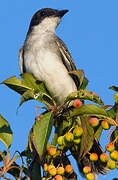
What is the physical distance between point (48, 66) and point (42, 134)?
2.69 metres

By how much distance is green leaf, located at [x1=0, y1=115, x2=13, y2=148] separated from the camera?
4.16 metres

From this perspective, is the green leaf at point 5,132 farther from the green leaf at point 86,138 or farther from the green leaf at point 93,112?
the green leaf at point 93,112

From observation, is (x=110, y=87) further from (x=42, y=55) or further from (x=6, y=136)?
(x=42, y=55)

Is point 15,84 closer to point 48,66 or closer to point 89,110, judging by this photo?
point 89,110

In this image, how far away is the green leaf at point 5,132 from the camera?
416 centimetres

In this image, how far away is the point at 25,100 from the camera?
12.9ft

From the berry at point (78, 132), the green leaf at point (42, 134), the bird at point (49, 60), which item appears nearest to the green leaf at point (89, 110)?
the berry at point (78, 132)

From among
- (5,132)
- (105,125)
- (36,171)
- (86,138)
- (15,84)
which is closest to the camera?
(105,125)

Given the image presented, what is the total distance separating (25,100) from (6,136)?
593 millimetres

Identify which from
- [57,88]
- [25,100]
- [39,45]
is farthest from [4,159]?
[39,45]

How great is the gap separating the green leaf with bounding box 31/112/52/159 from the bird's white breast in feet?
7.52

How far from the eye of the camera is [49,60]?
6184 mm

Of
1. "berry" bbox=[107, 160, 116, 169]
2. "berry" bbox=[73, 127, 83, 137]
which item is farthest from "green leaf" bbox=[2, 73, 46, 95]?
"berry" bbox=[107, 160, 116, 169]

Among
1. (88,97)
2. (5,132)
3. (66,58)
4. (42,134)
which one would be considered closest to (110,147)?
(88,97)
